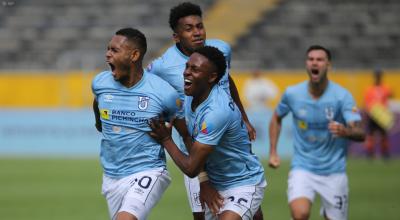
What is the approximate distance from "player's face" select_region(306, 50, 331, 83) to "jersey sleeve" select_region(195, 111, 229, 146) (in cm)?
330

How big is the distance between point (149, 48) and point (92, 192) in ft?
33.4

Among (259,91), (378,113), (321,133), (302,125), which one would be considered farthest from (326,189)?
(259,91)

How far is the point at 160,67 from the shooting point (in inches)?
357

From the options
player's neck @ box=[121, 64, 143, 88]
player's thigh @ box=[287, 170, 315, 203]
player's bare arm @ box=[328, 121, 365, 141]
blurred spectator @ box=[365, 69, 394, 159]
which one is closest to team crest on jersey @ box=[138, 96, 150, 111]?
player's neck @ box=[121, 64, 143, 88]

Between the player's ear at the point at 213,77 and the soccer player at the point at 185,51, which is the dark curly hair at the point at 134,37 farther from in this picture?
the player's ear at the point at 213,77

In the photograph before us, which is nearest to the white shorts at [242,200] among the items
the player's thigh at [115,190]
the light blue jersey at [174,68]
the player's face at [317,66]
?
the player's thigh at [115,190]

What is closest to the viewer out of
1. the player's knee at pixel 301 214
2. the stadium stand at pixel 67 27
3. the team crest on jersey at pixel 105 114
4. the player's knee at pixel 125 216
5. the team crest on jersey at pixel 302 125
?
the player's knee at pixel 125 216

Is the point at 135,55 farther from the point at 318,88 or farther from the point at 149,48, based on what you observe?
the point at 149,48

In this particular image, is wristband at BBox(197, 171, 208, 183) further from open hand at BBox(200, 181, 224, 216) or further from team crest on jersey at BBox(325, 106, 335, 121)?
team crest on jersey at BBox(325, 106, 335, 121)

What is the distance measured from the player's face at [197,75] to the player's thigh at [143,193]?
99 cm

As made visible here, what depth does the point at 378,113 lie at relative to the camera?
22500mm

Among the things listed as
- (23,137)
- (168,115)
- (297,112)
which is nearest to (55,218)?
(297,112)

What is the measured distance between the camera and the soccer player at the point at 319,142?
1048 cm

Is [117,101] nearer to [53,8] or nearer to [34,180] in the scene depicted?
[34,180]
